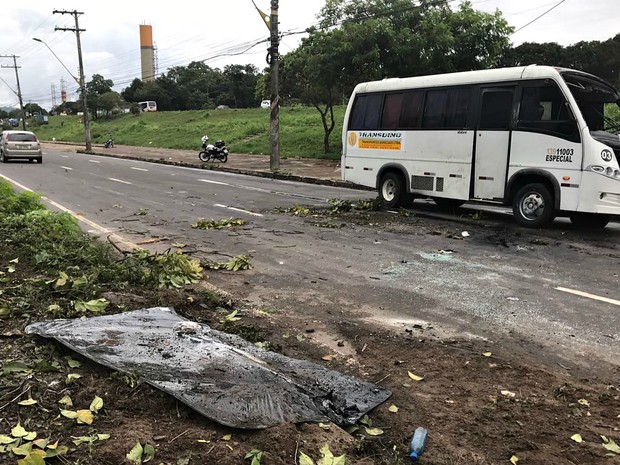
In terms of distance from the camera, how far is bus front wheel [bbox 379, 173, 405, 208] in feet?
40.9

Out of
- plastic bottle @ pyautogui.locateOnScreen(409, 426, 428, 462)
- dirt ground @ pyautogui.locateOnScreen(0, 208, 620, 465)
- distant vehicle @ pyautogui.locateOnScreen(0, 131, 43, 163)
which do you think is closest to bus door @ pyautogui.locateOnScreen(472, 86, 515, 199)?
dirt ground @ pyautogui.locateOnScreen(0, 208, 620, 465)

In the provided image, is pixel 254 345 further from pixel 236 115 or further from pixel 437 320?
Result: pixel 236 115

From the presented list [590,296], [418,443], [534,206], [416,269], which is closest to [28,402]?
[418,443]

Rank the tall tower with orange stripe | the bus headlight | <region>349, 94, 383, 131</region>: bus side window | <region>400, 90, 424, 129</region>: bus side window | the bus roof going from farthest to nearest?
1. the tall tower with orange stripe
2. <region>349, 94, 383, 131</region>: bus side window
3. <region>400, 90, 424, 129</region>: bus side window
4. the bus roof
5. the bus headlight

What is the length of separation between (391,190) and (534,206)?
3.67 m

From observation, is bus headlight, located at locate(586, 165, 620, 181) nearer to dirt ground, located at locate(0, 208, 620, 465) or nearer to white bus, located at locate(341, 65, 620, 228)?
white bus, located at locate(341, 65, 620, 228)

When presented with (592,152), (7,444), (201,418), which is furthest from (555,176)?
(7,444)

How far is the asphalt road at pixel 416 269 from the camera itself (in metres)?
5.00

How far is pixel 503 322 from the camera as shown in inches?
202

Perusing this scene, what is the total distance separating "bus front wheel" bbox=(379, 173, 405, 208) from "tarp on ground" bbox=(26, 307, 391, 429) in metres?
8.60

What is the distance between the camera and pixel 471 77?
432 inches

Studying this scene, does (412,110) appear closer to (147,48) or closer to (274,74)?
(274,74)

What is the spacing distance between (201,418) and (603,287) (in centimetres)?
521

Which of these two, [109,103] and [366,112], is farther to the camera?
[109,103]
